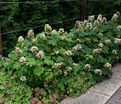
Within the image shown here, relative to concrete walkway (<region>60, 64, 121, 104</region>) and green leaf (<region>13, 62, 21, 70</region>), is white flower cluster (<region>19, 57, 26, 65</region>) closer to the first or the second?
green leaf (<region>13, 62, 21, 70</region>)

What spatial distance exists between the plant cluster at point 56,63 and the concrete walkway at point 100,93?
0.10 metres

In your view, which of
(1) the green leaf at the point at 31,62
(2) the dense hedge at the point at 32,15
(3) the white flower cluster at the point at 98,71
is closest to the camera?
(1) the green leaf at the point at 31,62

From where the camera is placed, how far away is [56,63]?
3.50 metres

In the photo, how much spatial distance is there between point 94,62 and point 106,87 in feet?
1.94

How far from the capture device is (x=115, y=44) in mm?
4918

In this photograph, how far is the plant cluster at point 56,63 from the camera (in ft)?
11.2

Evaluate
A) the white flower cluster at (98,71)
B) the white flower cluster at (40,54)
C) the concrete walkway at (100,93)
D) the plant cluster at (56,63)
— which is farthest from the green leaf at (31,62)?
the white flower cluster at (98,71)

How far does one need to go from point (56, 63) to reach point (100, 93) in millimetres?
1026

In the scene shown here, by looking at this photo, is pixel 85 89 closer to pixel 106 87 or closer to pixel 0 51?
pixel 106 87

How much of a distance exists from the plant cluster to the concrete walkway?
0.34 ft

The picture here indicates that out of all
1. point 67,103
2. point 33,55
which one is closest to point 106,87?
point 67,103

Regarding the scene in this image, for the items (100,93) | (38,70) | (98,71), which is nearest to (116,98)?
(100,93)

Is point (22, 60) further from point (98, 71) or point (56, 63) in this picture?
point (98, 71)

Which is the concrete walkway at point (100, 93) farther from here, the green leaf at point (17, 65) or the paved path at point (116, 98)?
the green leaf at point (17, 65)
